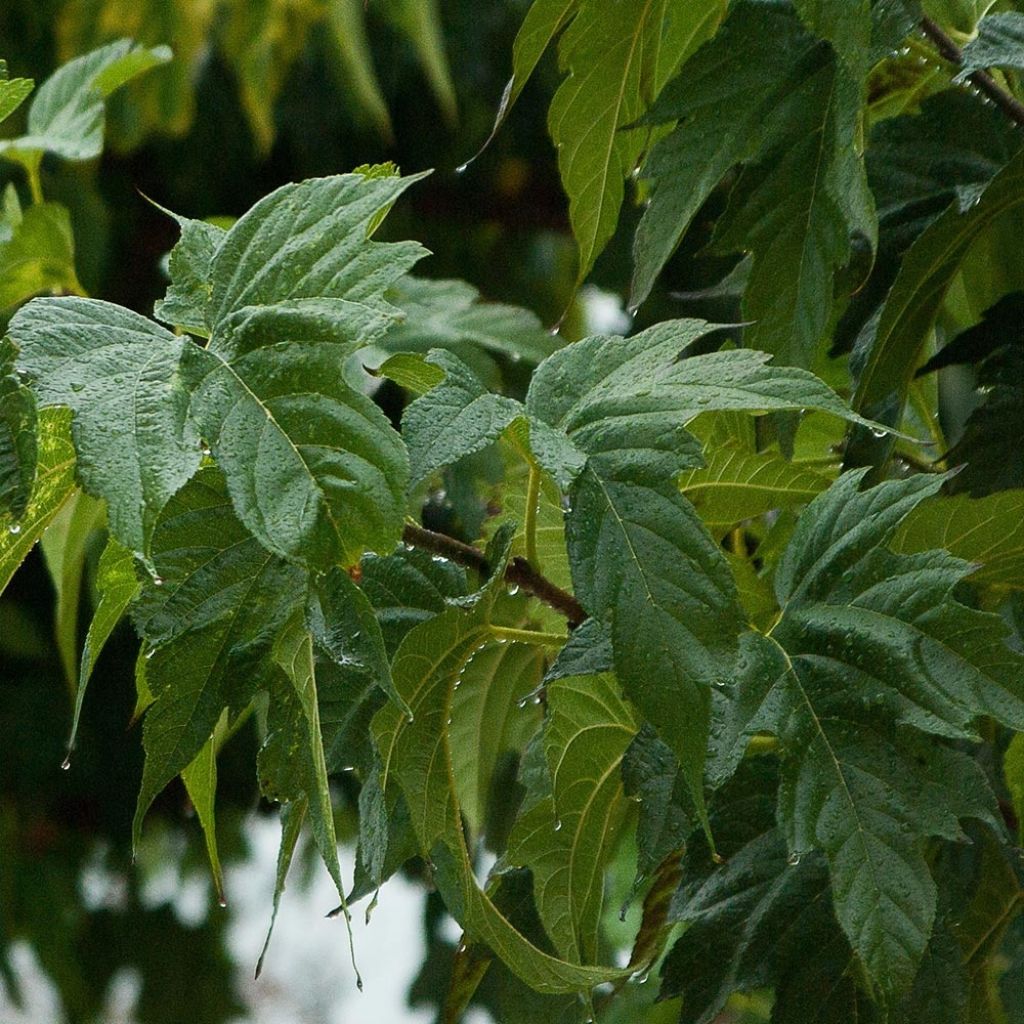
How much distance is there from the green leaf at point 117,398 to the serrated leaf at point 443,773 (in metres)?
0.09

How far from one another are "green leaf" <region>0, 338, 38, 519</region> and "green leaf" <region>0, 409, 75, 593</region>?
47 millimetres

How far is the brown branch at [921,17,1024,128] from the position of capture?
0.41 m

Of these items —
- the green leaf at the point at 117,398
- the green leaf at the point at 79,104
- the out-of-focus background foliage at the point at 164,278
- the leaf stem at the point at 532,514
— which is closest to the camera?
the green leaf at the point at 117,398

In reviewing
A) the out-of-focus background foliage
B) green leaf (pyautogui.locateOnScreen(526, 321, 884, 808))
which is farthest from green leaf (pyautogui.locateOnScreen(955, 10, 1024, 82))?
the out-of-focus background foliage

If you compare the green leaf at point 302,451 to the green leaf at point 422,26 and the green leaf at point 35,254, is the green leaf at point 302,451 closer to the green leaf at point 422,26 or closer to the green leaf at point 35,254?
the green leaf at point 35,254

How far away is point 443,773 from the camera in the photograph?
0.37 metres

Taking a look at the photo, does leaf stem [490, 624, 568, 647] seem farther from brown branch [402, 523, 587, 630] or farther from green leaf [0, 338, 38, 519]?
green leaf [0, 338, 38, 519]

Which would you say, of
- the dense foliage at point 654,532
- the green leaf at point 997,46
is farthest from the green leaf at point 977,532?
the green leaf at point 997,46

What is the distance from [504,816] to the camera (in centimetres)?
129

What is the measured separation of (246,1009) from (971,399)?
5.85 ft

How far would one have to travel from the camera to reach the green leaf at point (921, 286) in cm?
40

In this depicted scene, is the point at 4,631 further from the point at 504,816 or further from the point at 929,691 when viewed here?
the point at 929,691

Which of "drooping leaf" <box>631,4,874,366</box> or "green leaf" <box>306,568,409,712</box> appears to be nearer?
"green leaf" <box>306,568,409,712</box>

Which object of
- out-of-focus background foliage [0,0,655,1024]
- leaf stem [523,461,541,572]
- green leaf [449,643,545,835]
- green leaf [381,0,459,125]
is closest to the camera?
leaf stem [523,461,541,572]
